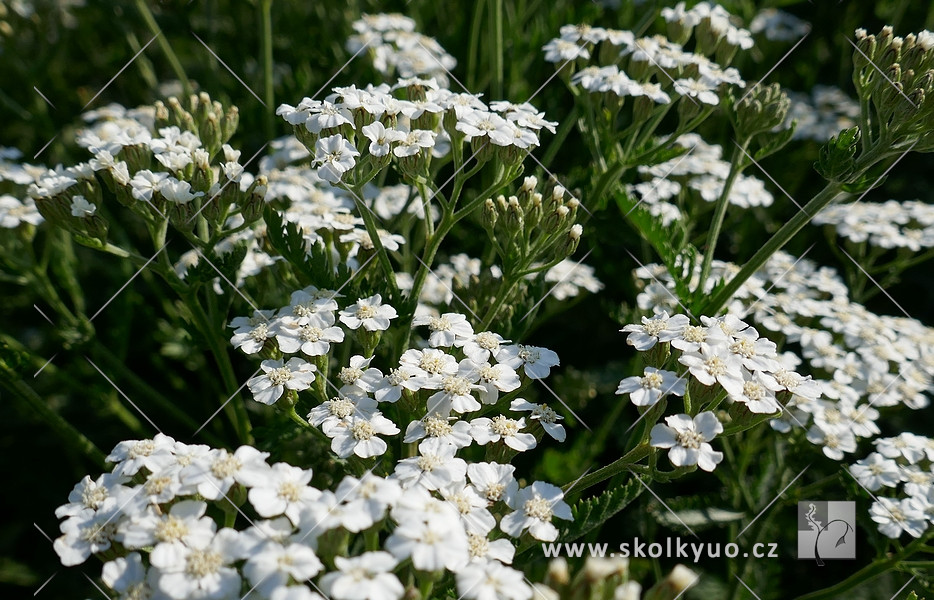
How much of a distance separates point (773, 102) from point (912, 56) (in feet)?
1.40

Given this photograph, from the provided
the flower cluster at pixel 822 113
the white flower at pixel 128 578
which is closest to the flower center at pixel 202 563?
the white flower at pixel 128 578

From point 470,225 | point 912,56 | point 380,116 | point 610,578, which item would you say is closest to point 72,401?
Answer: point 470,225

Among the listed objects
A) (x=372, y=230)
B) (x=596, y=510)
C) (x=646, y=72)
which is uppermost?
(x=646, y=72)

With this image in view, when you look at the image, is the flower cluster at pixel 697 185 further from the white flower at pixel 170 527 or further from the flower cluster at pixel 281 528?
the white flower at pixel 170 527

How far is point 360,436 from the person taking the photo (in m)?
1.88

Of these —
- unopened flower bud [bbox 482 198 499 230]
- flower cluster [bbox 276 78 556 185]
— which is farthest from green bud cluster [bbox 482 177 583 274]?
flower cluster [bbox 276 78 556 185]

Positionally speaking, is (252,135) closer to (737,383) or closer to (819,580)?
(737,383)

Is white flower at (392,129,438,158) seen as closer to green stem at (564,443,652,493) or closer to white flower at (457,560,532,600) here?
green stem at (564,443,652,493)

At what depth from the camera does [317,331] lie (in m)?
2.08

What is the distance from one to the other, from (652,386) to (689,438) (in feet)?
0.56

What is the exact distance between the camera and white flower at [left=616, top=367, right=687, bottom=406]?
6.21 ft

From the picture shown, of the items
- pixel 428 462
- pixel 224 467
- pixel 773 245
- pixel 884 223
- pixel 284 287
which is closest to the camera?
pixel 224 467

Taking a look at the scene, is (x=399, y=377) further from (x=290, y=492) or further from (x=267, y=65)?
(x=267, y=65)

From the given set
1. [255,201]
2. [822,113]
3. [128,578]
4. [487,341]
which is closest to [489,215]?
[487,341]
